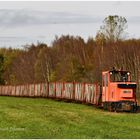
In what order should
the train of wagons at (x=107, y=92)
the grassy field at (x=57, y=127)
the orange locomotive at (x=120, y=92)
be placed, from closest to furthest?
the grassy field at (x=57, y=127) < the orange locomotive at (x=120, y=92) < the train of wagons at (x=107, y=92)

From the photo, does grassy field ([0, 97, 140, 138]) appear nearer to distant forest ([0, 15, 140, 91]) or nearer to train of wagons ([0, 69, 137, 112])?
train of wagons ([0, 69, 137, 112])

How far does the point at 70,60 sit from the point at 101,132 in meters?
89.5

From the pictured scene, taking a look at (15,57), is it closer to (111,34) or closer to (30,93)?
(111,34)

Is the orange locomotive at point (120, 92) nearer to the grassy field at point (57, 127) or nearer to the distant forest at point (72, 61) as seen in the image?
the grassy field at point (57, 127)

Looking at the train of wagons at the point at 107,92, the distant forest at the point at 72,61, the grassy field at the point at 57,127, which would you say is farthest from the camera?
the distant forest at the point at 72,61

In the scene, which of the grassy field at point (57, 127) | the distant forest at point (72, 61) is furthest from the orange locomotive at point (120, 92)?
the distant forest at point (72, 61)

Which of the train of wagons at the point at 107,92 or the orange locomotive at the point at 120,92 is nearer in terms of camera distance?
the orange locomotive at the point at 120,92

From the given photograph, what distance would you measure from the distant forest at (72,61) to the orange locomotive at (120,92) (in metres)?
34.0

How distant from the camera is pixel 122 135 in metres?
18.4

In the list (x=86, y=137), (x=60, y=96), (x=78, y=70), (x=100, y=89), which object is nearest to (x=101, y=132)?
(x=86, y=137)

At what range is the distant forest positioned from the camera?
89.9 m

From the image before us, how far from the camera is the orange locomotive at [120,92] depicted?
33.9 meters

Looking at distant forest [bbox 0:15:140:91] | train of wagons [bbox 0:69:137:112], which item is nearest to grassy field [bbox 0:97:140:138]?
train of wagons [bbox 0:69:137:112]

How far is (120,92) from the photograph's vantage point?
112ft
